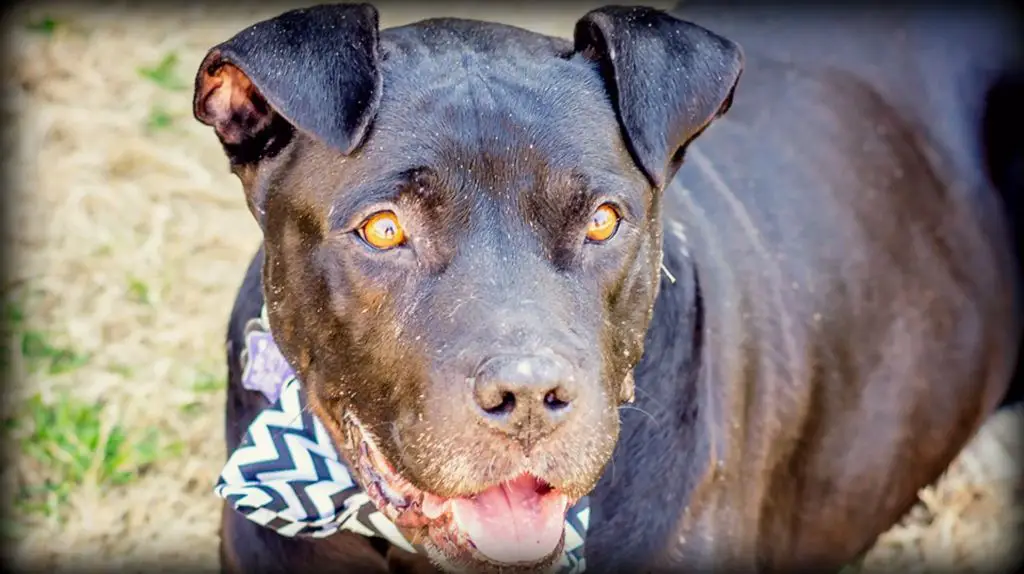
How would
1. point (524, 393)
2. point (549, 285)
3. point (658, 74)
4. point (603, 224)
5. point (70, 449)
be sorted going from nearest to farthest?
1. point (524, 393)
2. point (549, 285)
3. point (603, 224)
4. point (658, 74)
5. point (70, 449)

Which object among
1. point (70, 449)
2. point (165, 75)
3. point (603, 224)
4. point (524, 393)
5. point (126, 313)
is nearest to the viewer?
point (524, 393)

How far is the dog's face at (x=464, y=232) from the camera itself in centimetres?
295

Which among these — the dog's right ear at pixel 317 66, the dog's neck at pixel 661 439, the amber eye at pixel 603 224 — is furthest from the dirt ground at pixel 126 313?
the amber eye at pixel 603 224

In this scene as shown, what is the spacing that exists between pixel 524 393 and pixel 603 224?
0.59 metres

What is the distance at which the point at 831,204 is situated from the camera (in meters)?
4.58

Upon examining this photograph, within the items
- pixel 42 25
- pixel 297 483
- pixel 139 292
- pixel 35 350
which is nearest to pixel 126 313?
pixel 139 292

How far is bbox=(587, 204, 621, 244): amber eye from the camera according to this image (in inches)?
126

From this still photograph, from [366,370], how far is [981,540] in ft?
11.5

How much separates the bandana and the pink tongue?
381 mm

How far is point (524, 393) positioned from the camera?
2.80 metres

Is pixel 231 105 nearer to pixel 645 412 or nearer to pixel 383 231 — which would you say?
pixel 383 231

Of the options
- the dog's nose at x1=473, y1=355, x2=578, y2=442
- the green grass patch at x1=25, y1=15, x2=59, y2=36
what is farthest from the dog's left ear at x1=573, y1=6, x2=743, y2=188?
the green grass patch at x1=25, y1=15, x2=59, y2=36

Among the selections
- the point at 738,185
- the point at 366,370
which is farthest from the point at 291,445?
the point at 738,185

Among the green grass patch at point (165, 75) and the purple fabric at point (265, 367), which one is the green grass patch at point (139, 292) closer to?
the green grass patch at point (165, 75)
